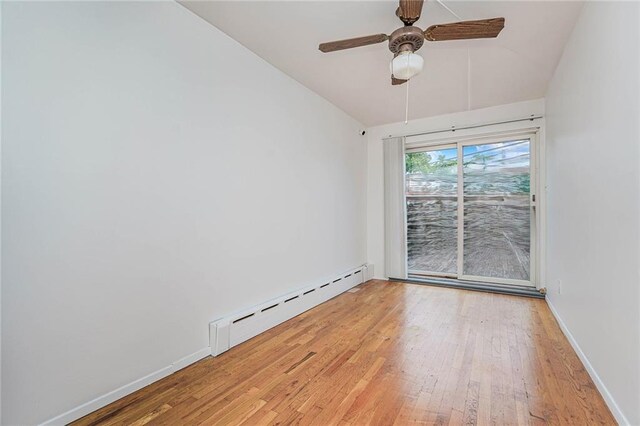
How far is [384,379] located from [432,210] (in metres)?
3.02

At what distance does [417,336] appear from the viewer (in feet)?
7.75

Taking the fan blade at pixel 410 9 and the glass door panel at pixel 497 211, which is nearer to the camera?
the fan blade at pixel 410 9

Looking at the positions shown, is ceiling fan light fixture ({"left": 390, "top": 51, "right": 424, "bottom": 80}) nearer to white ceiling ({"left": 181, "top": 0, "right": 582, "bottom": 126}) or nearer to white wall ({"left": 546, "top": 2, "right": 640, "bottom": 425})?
white ceiling ({"left": 181, "top": 0, "right": 582, "bottom": 126})

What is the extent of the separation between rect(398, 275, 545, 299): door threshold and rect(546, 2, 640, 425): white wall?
3.57 ft

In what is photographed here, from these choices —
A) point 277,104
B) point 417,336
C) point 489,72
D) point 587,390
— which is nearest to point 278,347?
point 417,336

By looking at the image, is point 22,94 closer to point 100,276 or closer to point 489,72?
point 100,276

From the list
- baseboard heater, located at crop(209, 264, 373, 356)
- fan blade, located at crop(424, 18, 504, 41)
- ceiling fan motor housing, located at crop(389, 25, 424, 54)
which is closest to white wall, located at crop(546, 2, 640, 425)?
fan blade, located at crop(424, 18, 504, 41)

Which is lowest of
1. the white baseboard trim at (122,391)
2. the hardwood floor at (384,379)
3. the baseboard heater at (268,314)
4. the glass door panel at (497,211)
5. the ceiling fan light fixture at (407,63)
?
the hardwood floor at (384,379)

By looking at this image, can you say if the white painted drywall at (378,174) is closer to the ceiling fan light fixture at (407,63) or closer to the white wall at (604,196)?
the white wall at (604,196)

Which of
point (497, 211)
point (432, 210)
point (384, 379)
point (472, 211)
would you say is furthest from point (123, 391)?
point (497, 211)

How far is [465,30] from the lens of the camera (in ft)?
Result: 5.41

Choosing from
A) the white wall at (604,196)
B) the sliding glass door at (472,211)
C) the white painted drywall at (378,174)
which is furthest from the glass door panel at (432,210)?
the white wall at (604,196)

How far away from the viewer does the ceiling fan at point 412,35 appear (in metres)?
1.60

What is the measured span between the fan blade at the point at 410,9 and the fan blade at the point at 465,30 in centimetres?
12
